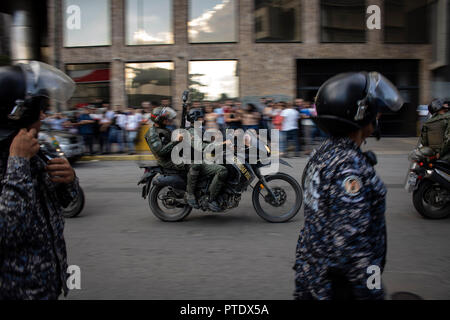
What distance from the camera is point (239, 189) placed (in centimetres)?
626

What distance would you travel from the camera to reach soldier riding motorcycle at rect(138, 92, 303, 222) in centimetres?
621

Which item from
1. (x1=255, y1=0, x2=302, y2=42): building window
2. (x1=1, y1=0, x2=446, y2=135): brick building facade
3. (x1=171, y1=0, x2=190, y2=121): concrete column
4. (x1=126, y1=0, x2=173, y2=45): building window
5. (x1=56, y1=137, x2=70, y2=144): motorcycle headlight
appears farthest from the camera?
(x1=126, y1=0, x2=173, y2=45): building window

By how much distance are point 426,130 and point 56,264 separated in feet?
20.2

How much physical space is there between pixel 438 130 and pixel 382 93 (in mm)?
5116

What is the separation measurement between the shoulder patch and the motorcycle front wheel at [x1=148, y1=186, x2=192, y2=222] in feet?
15.7

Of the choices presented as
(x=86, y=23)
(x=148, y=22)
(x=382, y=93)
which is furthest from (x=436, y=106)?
(x=86, y=23)

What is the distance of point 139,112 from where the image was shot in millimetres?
15609

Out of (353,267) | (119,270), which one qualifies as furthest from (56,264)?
(119,270)

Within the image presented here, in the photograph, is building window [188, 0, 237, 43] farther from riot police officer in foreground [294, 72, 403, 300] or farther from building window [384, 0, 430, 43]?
riot police officer in foreground [294, 72, 403, 300]

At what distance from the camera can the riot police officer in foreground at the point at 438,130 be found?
21.0 ft

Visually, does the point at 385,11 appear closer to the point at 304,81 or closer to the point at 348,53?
the point at 348,53

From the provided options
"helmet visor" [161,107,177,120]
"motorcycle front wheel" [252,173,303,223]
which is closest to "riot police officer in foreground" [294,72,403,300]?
"motorcycle front wheel" [252,173,303,223]

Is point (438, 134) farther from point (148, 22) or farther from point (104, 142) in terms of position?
point (148, 22)
